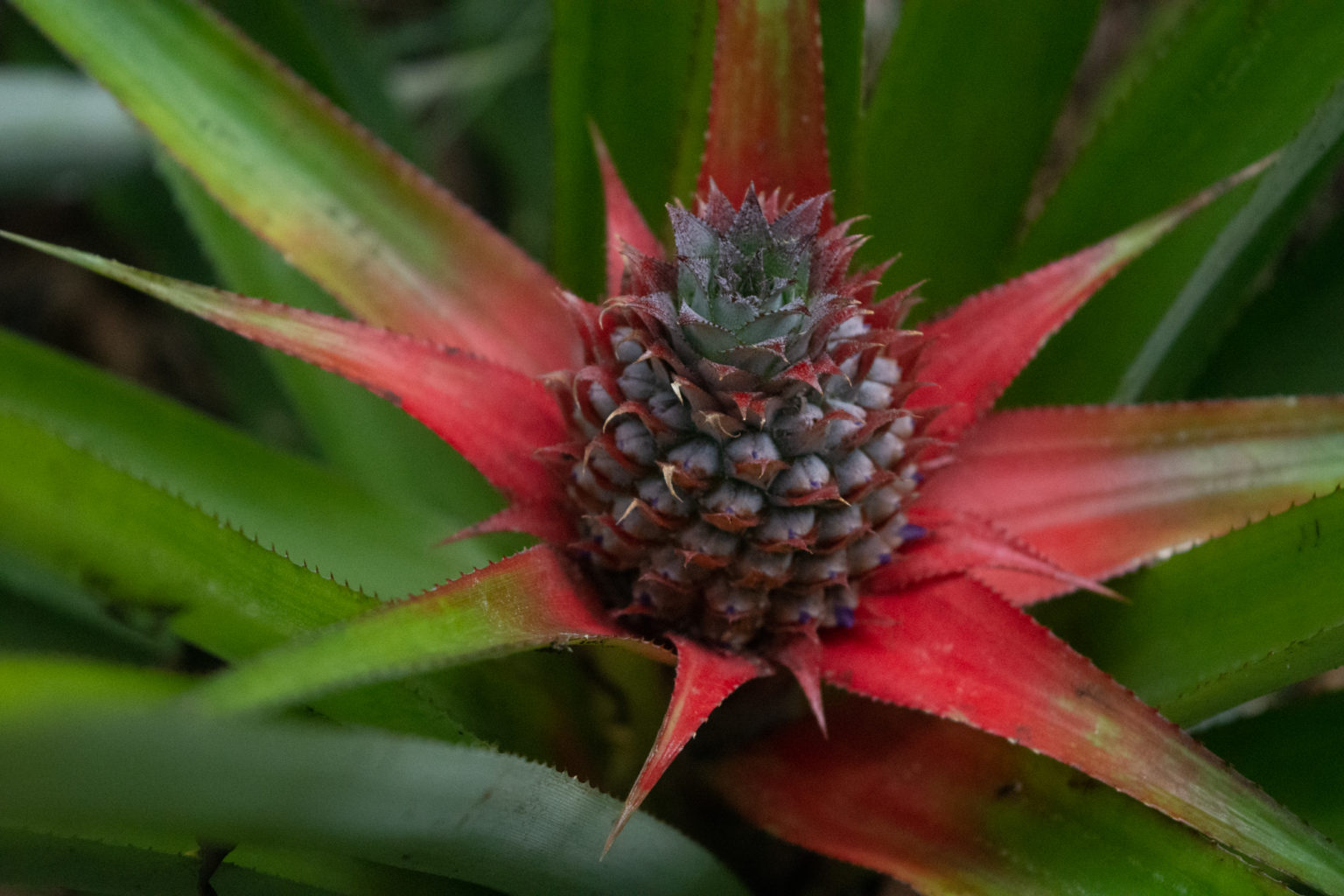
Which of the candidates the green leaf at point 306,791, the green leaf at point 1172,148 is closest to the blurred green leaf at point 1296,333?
the green leaf at point 1172,148

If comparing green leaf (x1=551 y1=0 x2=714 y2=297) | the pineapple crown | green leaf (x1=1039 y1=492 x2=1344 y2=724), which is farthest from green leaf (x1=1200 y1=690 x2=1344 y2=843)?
green leaf (x1=551 y1=0 x2=714 y2=297)

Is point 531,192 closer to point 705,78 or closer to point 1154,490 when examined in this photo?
point 705,78

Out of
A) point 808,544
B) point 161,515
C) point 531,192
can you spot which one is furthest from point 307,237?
point 531,192

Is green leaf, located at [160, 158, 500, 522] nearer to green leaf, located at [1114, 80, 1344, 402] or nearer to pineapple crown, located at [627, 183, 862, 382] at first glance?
pineapple crown, located at [627, 183, 862, 382]

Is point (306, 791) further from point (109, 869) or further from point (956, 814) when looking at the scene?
point (956, 814)

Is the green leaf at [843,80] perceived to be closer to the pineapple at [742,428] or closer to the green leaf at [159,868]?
the pineapple at [742,428]

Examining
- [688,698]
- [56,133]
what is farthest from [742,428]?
[56,133]
